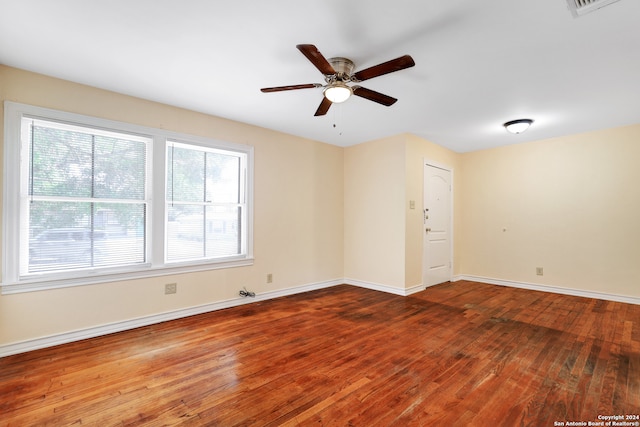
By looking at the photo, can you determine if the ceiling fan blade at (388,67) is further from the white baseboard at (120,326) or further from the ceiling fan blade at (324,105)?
the white baseboard at (120,326)

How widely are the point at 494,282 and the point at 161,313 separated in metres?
5.32

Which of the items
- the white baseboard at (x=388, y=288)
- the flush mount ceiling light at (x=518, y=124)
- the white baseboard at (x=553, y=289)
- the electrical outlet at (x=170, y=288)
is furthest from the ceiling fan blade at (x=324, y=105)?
the white baseboard at (x=553, y=289)

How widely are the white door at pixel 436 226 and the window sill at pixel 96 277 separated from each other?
3.26 metres

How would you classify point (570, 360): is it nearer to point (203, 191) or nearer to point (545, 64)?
point (545, 64)

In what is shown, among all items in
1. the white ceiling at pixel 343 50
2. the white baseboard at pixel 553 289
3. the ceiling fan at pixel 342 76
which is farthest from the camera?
the white baseboard at pixel 553 289

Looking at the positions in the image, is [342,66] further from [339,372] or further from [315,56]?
[339,372]

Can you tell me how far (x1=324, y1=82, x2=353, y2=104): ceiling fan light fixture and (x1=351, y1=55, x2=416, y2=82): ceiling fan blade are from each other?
0.56 feet

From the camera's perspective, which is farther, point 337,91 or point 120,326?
point 120,326

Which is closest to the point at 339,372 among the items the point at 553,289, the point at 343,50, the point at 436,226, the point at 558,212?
the point at 343,50

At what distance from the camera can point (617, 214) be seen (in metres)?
4.08

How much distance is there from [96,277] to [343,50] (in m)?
3.15

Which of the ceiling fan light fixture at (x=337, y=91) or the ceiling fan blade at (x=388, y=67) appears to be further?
the ceiling fan light fixture at (x=337, y=91)

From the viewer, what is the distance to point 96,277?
2.88m

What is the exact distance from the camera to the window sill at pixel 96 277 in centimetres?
254
